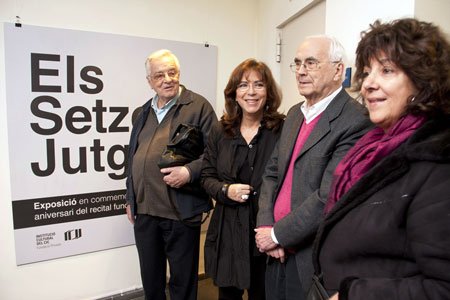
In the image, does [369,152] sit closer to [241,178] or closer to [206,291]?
[241,178]

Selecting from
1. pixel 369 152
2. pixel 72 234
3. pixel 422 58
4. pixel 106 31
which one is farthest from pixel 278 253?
pixel 106 31

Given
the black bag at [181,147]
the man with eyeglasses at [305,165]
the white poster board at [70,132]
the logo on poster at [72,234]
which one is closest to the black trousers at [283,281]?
the man with eyeglasses at [305,165]

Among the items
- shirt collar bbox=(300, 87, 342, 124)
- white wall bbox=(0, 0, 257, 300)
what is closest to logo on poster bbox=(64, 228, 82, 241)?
white wall bbox=(0, 0, 257, 300)

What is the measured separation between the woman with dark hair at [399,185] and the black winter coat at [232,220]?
618 millimetres

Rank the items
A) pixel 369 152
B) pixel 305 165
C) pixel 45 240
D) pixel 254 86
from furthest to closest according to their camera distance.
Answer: pixel 45 240 → pixel 254 86 → pixel 305 165 → pixel 369 152

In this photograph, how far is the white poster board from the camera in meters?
1.96

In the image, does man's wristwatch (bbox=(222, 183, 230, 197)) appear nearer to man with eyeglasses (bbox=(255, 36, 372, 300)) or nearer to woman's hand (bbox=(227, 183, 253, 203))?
woman's hand (bbox=(227, 183, 253, 203))

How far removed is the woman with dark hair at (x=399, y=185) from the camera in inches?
22.7

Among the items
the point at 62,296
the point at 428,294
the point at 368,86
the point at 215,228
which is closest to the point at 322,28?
the point at 368,86

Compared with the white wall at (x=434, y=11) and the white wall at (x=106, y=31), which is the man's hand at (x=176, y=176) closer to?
the white wall at (x=106, y=31)

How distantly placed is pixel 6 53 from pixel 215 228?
1.75m

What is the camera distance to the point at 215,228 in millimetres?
1534

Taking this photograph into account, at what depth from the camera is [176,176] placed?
1.64 metres

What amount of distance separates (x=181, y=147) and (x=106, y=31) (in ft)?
3.87
